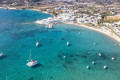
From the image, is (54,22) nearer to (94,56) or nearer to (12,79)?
(94,56)

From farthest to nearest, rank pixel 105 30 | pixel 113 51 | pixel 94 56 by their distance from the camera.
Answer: pixel 105 30, pixel 113 51, pixel 94 56

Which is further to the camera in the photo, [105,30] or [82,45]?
[105,30]

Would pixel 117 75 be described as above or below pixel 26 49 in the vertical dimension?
below


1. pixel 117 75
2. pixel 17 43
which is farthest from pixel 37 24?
pixel 117 75

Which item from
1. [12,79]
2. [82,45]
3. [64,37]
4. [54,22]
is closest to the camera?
[12,79]

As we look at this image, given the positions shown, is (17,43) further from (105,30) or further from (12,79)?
(105,30)

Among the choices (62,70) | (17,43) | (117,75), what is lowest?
(117,75)

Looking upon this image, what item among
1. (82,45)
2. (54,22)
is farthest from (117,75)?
(54,22)
